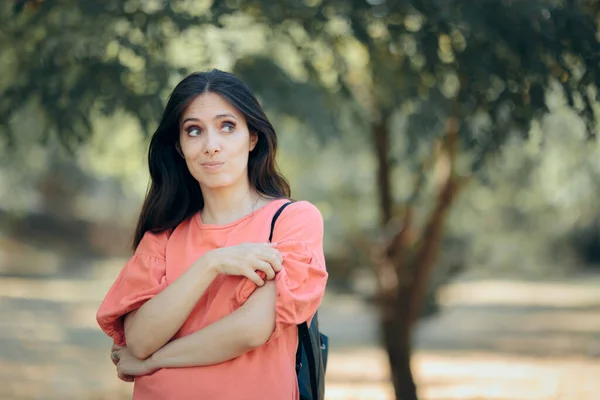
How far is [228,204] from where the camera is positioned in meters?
2.54

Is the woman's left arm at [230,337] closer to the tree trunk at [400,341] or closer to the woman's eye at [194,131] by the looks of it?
the woman's eye at [194,131]

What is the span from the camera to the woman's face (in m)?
2.47

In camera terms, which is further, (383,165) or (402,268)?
(402,268)

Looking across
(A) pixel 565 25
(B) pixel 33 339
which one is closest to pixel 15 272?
(B) pixel 33 339

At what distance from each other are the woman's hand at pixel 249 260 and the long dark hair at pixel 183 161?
30 cm

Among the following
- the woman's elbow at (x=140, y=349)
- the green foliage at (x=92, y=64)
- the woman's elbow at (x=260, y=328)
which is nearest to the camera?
the woman's elbow at (x=260, y=328)

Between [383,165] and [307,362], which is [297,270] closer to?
[307,362]

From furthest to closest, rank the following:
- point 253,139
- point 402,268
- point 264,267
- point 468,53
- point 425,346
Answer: point 425,346
point 402,268
point 468,53
point 253,139
point 264,267

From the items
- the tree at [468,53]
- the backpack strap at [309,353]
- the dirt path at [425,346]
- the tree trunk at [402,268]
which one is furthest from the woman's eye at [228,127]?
the dirt path at [425,346]

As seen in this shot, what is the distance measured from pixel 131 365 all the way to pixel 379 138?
16.3 ft

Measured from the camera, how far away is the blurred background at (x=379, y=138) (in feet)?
13.5

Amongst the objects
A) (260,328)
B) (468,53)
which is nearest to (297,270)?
A: (260,328)

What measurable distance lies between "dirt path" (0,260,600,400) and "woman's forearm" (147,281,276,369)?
8.33m

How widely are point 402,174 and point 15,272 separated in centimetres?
1941
